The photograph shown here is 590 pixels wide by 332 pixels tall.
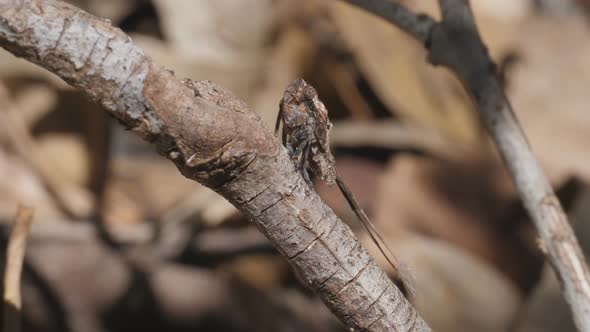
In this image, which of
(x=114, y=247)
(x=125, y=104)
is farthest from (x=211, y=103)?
(x=114, y=247)

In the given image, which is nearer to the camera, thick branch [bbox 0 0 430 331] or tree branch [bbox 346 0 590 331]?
thick branch [bbox 0 0 430 331]

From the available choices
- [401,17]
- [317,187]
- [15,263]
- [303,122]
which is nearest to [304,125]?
[303,122]

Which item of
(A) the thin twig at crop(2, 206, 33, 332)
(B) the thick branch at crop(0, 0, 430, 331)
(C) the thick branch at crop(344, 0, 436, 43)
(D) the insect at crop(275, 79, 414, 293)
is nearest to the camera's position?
(B) the thick branch at crop(0, 0, 430, 331)

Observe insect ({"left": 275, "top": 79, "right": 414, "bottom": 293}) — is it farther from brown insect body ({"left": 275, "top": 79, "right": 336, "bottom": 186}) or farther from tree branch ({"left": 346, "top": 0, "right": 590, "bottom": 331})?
tree branch ({"left": 346, "top": 0, "right": 590, "bottom": 331})

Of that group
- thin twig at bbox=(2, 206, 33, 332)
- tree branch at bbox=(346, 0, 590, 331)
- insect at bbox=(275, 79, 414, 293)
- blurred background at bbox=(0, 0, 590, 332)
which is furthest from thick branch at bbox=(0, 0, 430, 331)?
blurred background at bbox=(0, 0, 590, 332)

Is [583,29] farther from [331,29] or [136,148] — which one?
[136,148]

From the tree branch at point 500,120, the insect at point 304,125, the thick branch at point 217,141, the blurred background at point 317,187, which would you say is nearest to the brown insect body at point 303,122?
the insect at point 304,125

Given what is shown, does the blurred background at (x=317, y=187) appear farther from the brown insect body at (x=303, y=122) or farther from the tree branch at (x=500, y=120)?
the brown insect body at (x=303, y=122)
